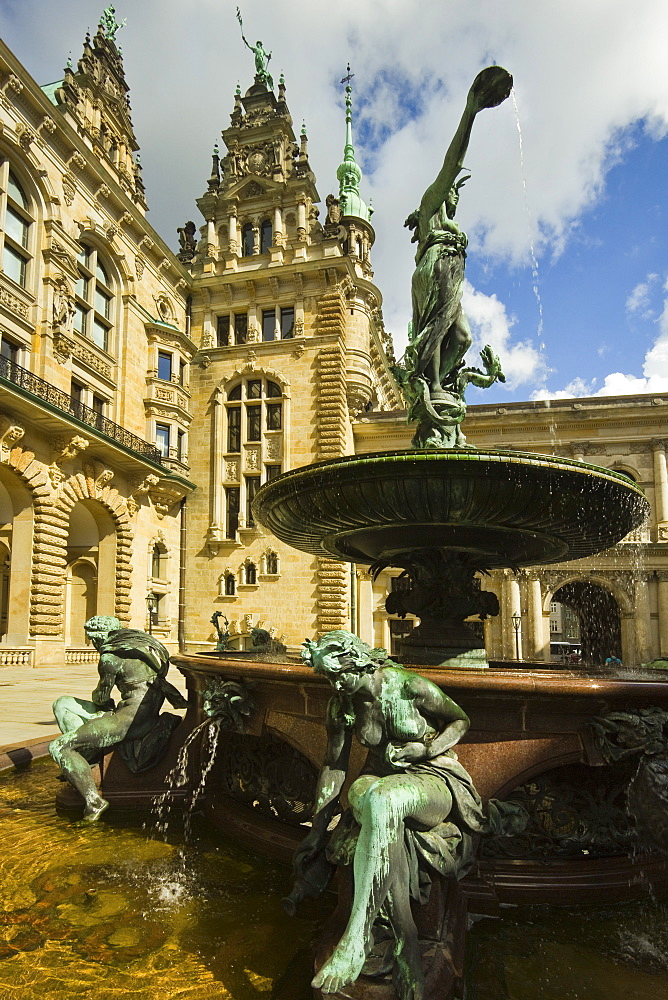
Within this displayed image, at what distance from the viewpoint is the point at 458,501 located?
4.93 meters

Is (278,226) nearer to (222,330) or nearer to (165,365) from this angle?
(222,330)

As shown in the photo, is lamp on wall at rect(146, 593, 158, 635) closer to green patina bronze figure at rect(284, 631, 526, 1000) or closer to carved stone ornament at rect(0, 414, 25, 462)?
carved stone ornament at rect(0, 414, 25, 462)

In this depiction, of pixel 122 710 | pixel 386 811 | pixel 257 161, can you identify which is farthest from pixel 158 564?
pixel 386 811

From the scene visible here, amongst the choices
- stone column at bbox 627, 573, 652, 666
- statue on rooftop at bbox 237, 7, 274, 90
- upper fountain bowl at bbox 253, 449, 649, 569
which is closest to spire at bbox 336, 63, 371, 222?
statue on rooftop at bbox 237, 7, 274, 90

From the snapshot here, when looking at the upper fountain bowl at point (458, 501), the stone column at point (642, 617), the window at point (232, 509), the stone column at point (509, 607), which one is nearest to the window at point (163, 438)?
the window at point (232, 509)

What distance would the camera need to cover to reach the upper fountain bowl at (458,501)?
15.3 ft

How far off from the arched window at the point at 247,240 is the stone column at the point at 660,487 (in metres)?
22.1

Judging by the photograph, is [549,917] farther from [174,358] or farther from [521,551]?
[174,358]

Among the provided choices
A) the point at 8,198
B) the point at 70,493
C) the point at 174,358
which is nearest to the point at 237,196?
the point at 174,358

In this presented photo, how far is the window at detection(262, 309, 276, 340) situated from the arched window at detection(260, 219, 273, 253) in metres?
3.40

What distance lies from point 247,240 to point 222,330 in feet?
16.2

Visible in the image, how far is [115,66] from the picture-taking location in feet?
96.8

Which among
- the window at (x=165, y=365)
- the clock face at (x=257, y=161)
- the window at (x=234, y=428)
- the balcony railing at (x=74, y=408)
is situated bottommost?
the balcony railing at (x=74, y=408)

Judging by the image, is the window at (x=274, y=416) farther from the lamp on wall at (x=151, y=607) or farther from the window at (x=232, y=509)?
the lamp on wall at (x=151, y=607)
